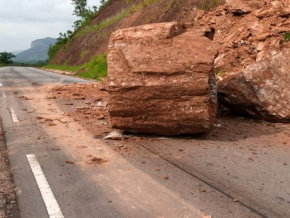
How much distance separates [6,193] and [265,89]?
5.60 meters

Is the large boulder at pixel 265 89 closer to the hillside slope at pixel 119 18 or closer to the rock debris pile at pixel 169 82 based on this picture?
the rock debris pile at pixel 169 82

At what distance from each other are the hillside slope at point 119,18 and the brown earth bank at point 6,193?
525 inches

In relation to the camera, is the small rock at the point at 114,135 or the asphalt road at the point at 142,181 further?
the small rock at the point at 114,135

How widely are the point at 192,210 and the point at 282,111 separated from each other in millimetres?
4486

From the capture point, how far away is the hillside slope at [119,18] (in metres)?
19.1

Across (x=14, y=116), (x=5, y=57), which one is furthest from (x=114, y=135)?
(x=5, y=57)

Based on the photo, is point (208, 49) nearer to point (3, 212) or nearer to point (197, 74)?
point (197, 74)

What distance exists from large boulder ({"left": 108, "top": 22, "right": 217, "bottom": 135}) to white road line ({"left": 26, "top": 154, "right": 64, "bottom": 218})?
1.84 metres

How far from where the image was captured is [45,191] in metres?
3.97

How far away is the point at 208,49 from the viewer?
19.6 feet

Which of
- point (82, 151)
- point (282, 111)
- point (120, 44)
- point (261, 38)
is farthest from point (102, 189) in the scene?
→ point (261, 38)

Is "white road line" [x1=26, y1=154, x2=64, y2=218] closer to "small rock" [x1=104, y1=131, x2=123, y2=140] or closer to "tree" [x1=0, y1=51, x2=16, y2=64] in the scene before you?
"small rock" [x1=104, y1=131, x2=123, y2=140]

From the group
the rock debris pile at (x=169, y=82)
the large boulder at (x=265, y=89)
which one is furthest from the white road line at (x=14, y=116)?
the large boulder at (x=265, y=89)

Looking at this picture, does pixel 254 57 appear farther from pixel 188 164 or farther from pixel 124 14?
pixel 124 14
